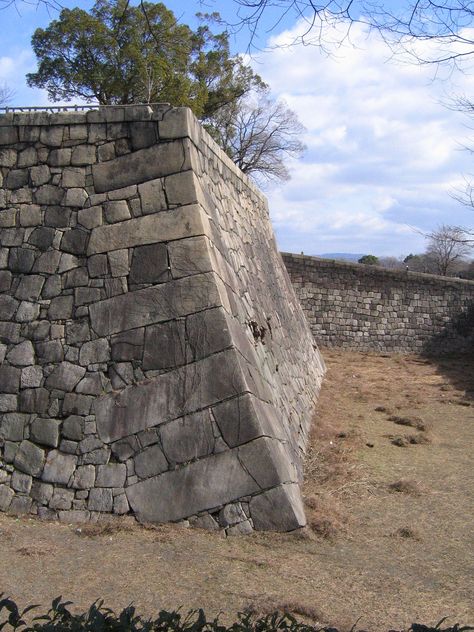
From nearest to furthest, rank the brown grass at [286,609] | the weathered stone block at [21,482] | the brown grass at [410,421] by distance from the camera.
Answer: the brown grass at [286,609] < the weathered stone block at [21,482] < the brown grass at [410,421]

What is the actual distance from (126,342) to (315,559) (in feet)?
8.95

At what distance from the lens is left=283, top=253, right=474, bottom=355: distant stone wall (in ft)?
72.7

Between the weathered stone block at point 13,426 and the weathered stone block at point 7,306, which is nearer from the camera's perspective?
the weathered stone block at point 13,426

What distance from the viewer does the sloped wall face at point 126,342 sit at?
6.55 metres

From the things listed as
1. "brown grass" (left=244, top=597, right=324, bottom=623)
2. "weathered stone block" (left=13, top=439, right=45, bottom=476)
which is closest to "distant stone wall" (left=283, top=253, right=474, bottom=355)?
"weathered stone block" (left=13, top=439, right=45, bottom=476)

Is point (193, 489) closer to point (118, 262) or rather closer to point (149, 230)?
point (118, 262)

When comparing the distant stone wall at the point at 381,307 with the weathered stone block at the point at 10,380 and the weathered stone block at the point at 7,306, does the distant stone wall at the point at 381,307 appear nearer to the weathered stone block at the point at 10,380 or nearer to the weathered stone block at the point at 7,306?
the weathered stone block at the point at 7,306

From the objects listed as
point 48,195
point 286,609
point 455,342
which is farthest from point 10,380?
point 455,342

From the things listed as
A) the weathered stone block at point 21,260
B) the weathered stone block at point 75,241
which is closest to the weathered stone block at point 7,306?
the weathered stone block at point 21,260

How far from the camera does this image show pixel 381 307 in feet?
76.7

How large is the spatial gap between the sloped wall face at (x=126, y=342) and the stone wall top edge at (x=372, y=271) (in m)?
14.0

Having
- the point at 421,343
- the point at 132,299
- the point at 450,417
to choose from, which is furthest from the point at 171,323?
the point at 421,343

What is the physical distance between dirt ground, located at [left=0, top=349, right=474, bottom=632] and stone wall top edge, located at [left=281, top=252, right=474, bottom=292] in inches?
518

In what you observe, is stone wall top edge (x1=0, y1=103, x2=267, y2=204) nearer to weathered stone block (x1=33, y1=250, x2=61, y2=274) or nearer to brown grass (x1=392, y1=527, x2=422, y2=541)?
weathered stone block (x1=33, y1=250, x2=61, y2=274)
